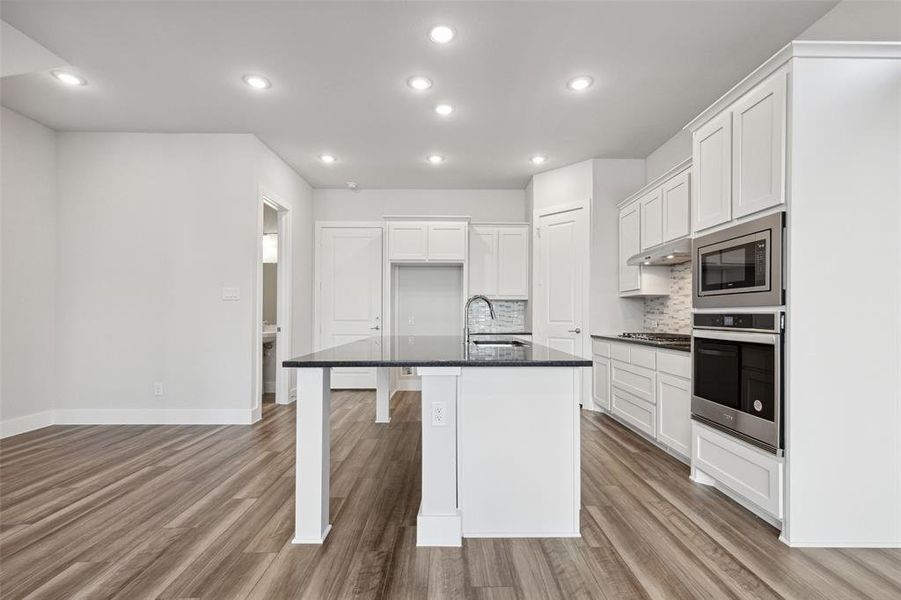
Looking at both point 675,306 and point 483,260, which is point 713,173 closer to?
point 675,306

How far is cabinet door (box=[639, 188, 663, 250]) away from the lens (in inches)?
152

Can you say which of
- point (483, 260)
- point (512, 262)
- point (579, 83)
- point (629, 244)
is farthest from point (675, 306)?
point (483, 260)

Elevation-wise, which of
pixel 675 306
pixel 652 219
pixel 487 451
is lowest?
pixel 487 451

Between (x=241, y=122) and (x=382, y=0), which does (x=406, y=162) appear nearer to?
(x=241, y=122)

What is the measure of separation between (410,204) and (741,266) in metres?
4.63

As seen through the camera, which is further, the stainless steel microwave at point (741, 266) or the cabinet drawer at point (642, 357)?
the cabinet drawer at point (642, 357)

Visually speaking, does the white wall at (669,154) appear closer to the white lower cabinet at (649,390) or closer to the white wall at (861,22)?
the white wall at (861,22)

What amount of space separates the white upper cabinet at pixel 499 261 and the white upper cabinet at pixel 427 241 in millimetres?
263

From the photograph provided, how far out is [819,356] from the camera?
2012 millimetres

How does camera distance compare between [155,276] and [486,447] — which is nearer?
[486,447]

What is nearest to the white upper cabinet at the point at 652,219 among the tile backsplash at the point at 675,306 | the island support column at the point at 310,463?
the tile backsplash at the point at 675,306

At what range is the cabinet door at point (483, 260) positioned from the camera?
593 centimetres

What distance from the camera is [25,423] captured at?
3873mm

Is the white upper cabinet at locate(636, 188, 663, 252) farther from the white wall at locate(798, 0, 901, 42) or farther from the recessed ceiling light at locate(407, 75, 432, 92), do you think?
the recessed ceiling light at locate(407, 75, 432, 92)
